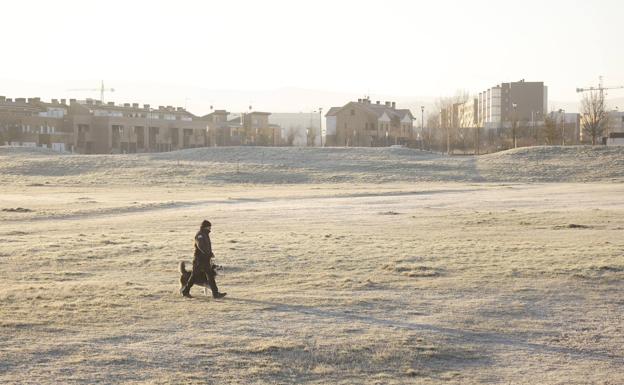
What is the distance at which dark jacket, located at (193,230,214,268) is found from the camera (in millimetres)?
19938

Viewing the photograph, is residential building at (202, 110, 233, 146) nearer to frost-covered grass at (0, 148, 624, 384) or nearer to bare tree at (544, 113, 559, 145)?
bare tree at (544, 113, 559, 145)

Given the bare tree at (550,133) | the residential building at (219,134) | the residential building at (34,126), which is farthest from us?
the residential building at (219,134)

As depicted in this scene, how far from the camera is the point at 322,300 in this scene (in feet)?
67.6

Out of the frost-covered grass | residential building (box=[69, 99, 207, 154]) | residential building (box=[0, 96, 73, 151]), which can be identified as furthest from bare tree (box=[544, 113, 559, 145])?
the frost-covered grass

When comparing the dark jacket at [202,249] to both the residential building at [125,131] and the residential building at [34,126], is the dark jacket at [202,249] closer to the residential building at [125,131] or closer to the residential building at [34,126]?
the residential building at [34,126]

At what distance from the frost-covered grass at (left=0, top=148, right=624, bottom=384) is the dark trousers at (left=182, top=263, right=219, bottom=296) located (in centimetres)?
40

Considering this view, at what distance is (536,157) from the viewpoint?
94.4 metres

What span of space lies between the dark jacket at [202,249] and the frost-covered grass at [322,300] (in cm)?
89

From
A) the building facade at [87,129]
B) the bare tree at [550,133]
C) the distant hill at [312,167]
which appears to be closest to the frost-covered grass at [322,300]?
the distant hill at [312,167]

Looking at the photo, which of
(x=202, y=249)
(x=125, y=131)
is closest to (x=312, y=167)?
(x=125, y=131)

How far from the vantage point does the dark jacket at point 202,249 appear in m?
19.9

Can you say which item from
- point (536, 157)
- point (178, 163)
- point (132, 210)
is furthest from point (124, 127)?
point (132, 210)

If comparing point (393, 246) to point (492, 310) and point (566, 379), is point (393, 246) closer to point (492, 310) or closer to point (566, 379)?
point (492, 310)

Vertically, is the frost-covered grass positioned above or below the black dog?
below
